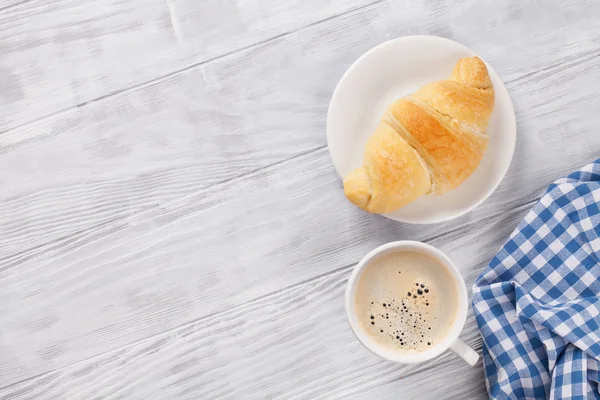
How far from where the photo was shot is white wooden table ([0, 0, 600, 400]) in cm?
96

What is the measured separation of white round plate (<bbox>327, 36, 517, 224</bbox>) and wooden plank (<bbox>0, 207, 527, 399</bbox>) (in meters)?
0.10

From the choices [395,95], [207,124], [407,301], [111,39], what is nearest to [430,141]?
[395,95]

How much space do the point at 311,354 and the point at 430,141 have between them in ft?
1.27

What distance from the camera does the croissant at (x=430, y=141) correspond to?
794 mm

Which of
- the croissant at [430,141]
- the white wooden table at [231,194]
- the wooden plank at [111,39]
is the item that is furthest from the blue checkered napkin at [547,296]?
the wooden plank at [111,39]

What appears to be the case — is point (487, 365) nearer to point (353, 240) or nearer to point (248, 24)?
point (353, 240)

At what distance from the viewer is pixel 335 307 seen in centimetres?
96

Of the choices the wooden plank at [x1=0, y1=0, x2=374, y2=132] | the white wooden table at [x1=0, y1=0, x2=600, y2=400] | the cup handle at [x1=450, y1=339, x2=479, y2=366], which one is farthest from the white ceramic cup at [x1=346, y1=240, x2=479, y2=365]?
the wooden plank at [x1=0, y1=0, x2=374, y2=132]

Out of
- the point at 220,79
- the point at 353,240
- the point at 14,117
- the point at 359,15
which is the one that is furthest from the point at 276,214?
the point at 14,117

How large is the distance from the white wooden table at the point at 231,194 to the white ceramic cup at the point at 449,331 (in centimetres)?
11

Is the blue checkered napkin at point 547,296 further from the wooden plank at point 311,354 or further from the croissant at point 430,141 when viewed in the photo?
the croissant at point 430,141

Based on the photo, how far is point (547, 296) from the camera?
91 cm

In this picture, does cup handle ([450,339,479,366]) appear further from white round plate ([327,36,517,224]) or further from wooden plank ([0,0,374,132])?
wooden plank ([0,0,374,132])

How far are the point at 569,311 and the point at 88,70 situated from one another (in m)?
Result: 0.81
